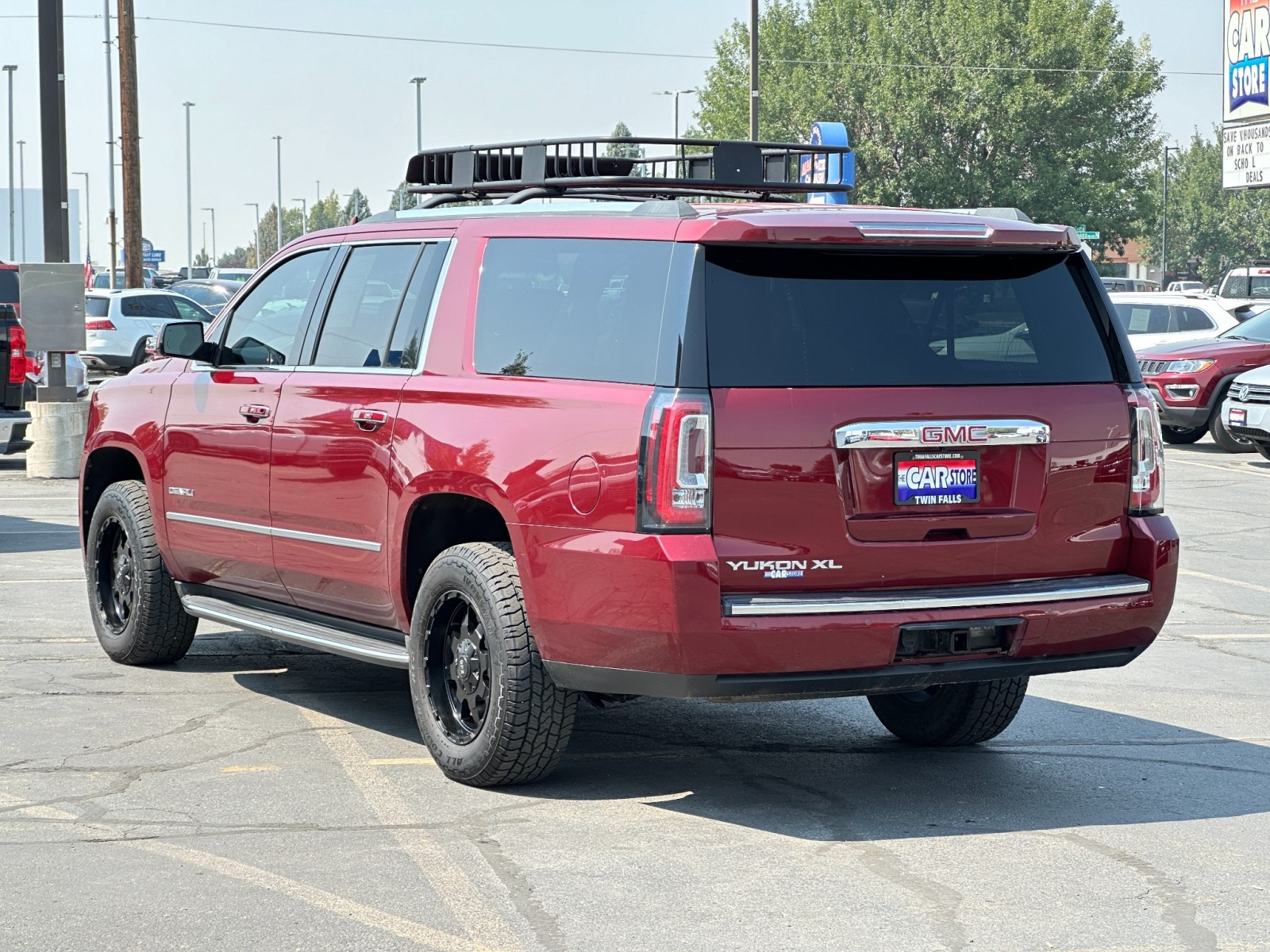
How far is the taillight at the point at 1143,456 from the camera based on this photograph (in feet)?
18.8

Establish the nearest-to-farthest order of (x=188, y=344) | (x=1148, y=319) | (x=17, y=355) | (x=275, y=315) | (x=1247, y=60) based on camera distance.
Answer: (x=275, y=315) < (x=188, y=344) < (x=17, y=355) < (x=1148, y=319) < (x=1247, y=60)

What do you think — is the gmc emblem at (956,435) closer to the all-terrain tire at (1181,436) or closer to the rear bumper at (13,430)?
the rear bumper at (13,430)

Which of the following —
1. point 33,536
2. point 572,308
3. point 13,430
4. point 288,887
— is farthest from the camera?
point 13,430

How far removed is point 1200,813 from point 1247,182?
86.0 ft

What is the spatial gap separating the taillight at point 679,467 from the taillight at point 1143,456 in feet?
5.01

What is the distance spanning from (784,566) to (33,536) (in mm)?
8836

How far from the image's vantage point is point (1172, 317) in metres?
24.9

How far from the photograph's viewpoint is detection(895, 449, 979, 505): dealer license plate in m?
5.33

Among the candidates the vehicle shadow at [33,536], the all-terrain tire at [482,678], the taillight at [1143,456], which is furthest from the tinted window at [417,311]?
the vehicle shadow at [33,536]

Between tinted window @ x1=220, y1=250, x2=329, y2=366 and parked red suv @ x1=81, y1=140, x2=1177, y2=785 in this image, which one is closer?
parked red suv @ x1=81, y1=140, x2=1177, y2=785

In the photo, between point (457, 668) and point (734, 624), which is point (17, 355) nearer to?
point (457, 668)

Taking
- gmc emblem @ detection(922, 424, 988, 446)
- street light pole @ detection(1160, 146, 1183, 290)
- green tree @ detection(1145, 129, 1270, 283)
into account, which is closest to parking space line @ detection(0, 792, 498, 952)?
gmc emblem @ detection(922, 424, 988, 446)

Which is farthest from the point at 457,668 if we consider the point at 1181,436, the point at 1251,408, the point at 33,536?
the point at 1181,436

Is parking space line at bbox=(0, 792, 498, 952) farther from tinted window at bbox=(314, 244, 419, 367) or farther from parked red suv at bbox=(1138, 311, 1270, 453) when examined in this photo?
parked red suv at bbox=(1138, 311, 1270, 453)
